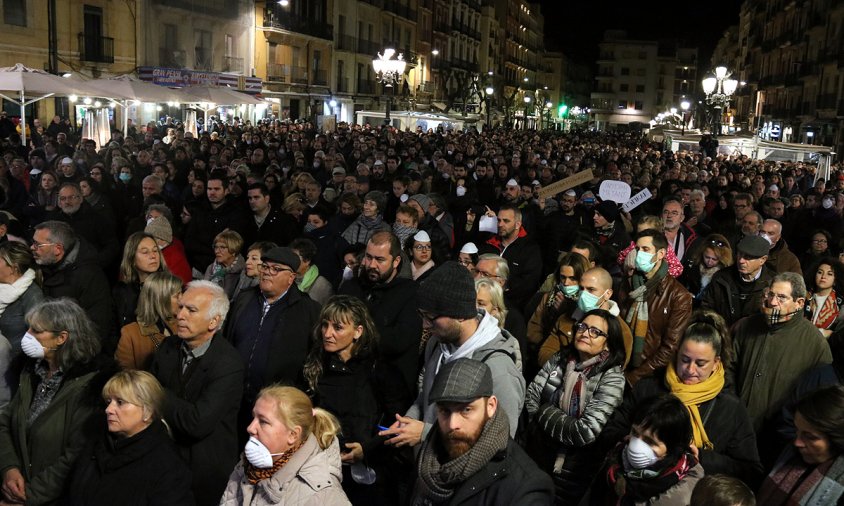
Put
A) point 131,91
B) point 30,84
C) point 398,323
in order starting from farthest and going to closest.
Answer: point 131,91 < point 30,84 < point 398,323

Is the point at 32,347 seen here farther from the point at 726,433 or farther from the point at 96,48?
the point at 96,48

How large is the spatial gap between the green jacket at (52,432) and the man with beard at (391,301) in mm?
1475

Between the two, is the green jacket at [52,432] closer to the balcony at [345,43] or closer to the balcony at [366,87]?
the balcony at [345,43]

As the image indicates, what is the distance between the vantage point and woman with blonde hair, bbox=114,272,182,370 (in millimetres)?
4430

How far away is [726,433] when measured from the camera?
3701mm

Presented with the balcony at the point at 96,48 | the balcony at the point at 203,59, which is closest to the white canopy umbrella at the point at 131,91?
the balcony at the point at 96,48

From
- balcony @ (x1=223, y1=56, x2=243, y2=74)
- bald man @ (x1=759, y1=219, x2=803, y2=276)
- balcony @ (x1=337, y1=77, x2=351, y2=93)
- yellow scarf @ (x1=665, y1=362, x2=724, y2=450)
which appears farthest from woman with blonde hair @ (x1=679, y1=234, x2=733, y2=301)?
balcony @ (x1=337, y1=77, x2=351, y2=93)

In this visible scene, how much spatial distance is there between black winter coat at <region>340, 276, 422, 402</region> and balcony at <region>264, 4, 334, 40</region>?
117ft

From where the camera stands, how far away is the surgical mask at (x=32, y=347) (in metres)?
3.80

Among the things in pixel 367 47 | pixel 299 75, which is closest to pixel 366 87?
pixel 367 47

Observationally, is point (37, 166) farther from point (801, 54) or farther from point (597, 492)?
point (801, 54)

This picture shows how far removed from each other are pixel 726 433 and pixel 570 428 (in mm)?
722

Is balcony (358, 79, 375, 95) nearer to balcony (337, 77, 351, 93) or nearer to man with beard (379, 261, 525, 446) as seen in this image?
balcony (337, 77, 351, 93)

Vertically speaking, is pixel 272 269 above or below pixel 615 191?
below
